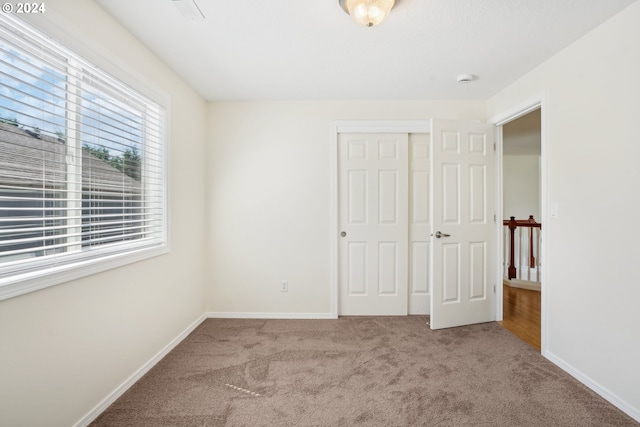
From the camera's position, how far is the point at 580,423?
1.58m

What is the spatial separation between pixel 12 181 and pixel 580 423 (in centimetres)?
323

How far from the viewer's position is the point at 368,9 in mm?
1530

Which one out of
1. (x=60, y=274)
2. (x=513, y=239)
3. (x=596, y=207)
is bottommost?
(x=513, y=239)

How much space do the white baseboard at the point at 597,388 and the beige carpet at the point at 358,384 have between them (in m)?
0.04

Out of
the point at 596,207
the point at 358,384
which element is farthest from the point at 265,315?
the point at 596,207

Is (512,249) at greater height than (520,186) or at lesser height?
lesser

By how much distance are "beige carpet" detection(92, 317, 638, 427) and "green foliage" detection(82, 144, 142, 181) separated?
1523 millimetres

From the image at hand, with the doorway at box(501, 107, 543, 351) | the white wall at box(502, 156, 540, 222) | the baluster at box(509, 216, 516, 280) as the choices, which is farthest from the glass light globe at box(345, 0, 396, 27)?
the white wall at box(502, 156, 540, 222)

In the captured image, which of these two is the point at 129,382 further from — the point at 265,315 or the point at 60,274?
the point at 265,315

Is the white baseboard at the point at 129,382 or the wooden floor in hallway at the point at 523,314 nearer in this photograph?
the white baseboard at the point at 129,382

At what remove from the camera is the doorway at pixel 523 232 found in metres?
3.03

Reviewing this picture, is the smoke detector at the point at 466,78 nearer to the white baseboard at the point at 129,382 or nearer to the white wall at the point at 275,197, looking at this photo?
the white wall at the point at 275,197

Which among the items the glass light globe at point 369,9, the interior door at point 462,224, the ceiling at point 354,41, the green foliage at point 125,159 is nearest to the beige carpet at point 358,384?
the interior door at point 462,224

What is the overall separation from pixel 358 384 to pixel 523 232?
438 cm
